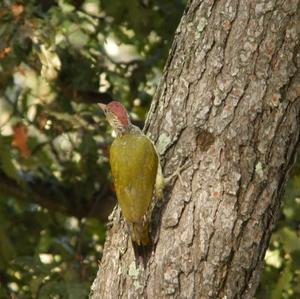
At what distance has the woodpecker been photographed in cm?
341

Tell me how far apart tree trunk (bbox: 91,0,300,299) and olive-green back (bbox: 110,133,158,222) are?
6 cm

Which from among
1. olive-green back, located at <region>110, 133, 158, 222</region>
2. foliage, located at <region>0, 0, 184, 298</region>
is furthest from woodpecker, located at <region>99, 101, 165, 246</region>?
foliage, located at <region>0, 0, 184, 298</region>

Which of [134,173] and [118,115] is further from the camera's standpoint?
[118,115]

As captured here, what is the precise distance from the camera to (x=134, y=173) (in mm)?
3697

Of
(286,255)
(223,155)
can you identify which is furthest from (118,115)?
(286,255)

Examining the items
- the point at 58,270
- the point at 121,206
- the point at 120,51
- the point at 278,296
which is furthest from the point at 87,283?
the point at 120,51

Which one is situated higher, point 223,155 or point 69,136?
point 69,136

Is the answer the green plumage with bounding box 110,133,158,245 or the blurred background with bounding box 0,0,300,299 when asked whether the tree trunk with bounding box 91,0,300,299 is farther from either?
the blurred background with bounding box 0,0,300,299

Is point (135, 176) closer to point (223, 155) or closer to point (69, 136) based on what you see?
point (223, 155)

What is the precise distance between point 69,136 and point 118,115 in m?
1.58

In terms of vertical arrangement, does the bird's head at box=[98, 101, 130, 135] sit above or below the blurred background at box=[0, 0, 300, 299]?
below

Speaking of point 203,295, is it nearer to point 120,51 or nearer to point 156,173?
point 156,173

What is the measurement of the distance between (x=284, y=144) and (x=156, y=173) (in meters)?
0.44

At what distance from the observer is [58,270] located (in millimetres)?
5102
